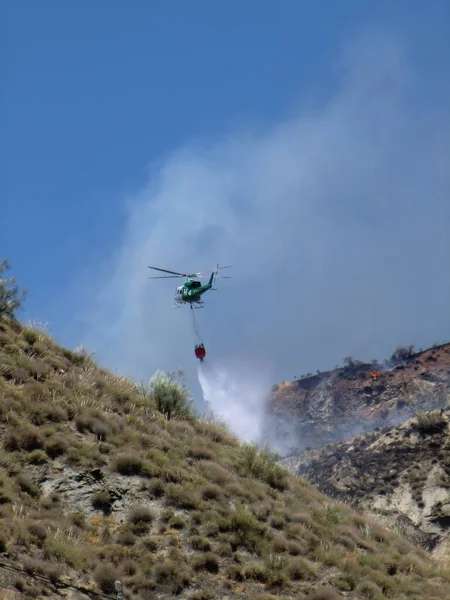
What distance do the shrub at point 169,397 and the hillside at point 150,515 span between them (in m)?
0.64

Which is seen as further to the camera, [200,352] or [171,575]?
[200,352]

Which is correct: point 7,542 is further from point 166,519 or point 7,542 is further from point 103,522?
point 166,519

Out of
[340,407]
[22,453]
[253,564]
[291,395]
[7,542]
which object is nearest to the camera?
[7,542]

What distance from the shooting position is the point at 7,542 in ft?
41.4

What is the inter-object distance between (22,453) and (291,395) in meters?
115

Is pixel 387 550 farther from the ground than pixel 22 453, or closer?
closer

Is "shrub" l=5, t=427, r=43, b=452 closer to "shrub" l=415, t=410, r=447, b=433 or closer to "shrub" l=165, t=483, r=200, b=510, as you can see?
"shrub" l=165, t=483, r=200, b=510

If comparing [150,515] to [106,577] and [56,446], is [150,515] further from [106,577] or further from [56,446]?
[56,446]

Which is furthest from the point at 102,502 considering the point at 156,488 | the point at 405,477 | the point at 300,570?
the point at 405,477

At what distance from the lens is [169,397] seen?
78.3ft

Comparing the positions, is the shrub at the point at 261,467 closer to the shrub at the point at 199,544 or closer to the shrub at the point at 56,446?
the shrub at the point at 199,544

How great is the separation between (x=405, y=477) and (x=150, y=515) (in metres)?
24.1

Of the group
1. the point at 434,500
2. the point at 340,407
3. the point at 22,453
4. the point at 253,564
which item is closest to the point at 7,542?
the point at 22,453

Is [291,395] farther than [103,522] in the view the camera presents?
Yes
